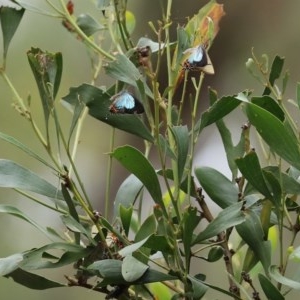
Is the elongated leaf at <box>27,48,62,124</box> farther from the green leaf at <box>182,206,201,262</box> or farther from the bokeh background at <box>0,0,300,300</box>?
the bokeh background at <box>0,0,300,300</box>

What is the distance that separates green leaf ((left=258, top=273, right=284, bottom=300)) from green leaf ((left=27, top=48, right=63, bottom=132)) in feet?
0.66

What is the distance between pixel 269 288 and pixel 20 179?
209mm

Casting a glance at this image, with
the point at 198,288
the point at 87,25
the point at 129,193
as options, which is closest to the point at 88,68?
the point at 87,25

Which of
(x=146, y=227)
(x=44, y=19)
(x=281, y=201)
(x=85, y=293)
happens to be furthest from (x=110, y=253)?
(x=44, y=19)

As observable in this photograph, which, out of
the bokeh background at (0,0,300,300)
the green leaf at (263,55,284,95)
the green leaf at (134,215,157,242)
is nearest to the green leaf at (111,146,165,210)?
the green leaf at (134,215,157,242)

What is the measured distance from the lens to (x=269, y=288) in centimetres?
44

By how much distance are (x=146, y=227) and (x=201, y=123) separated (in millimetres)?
93

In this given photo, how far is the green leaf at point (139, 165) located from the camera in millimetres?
420

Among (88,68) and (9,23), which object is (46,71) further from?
(88,68)

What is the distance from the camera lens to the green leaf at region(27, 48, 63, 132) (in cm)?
46

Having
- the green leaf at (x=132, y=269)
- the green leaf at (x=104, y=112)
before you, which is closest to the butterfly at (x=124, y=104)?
the green leaf at (x=104, y=112)

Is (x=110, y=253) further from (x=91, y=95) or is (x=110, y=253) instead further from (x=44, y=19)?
(x=44, y=19)

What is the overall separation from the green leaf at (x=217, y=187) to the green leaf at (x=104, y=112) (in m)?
0.08

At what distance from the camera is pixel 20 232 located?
136 cm
